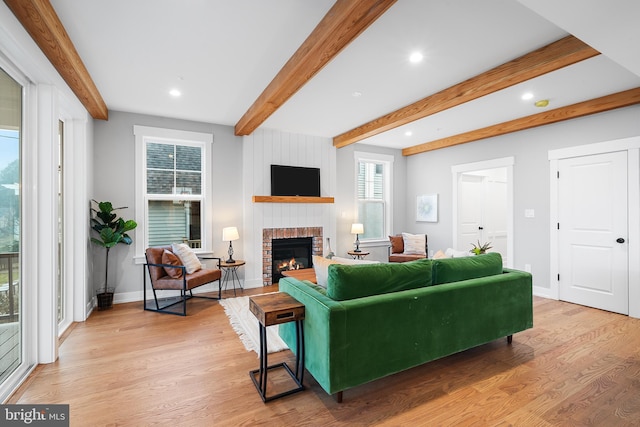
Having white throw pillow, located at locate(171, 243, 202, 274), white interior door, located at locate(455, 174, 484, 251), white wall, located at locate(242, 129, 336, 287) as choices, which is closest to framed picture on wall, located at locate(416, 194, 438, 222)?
white interior door, located at locate(455, 174, 484, 251)

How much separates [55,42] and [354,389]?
10.8 feet

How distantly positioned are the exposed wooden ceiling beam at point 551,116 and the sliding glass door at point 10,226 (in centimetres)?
563

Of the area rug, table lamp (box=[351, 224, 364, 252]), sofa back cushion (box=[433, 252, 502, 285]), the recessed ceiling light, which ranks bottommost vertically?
the area rug

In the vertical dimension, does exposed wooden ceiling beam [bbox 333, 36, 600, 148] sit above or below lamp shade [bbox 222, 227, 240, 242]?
above

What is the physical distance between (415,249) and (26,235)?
531 cm

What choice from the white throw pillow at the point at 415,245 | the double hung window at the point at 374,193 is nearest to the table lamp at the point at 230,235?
the double hung window at the point at 374,193

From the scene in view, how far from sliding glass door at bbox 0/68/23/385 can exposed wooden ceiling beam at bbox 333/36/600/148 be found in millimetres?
3803

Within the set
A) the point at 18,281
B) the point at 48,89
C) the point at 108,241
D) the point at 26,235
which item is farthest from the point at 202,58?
the point at 108,241

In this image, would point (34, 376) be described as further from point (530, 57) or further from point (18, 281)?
point (530, 57)

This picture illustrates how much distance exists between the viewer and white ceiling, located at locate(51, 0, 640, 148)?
2008 mm

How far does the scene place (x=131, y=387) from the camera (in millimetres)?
2158

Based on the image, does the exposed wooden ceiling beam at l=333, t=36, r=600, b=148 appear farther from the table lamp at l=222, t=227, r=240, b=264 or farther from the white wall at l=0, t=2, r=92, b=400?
the white wall at l=0, t=2, r=92, b=400

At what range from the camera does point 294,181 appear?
17.3 ft

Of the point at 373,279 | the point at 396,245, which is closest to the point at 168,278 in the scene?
the point at 373,279
